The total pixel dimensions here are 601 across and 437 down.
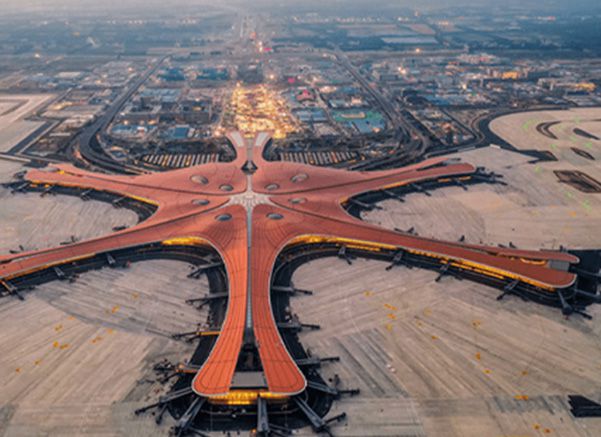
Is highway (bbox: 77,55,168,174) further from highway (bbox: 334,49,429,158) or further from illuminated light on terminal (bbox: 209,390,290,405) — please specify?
highway (bbox: 334,49,429,158)

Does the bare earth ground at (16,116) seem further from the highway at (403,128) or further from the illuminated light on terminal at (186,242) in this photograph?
the highway at (403,128)

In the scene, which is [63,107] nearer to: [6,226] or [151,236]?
[6,226]

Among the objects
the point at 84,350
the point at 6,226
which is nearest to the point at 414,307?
the point at 84,350

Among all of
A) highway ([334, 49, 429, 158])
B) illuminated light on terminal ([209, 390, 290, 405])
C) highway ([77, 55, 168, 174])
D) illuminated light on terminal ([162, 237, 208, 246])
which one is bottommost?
highway ([334, 49, 429, 158])

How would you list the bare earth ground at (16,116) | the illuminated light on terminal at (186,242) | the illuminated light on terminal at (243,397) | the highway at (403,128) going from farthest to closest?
the bare earth ground at (16,116)
the highway at (403,128)
the illuminated light on terminal at (186,242)
the illuminated light on terminal at (243,397)

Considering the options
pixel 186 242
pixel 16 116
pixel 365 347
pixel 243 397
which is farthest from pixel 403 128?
pixel 16 116

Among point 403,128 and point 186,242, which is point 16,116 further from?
point 403,128

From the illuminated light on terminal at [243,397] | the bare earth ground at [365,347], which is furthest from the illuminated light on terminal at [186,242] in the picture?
the illuminated light on terminal at [243,397]

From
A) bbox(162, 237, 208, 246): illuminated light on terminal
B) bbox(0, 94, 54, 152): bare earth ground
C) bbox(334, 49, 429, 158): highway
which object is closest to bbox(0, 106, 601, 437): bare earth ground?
bbox(162, 237, 208, 246): illuminated light on terminal
